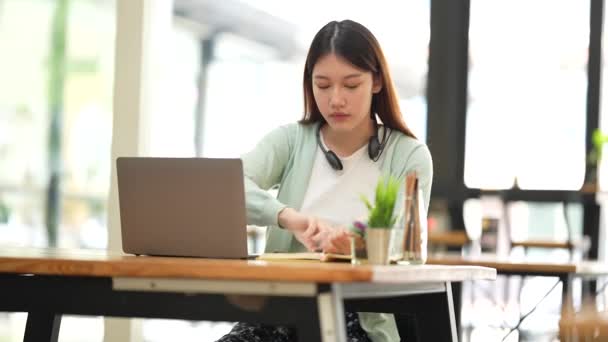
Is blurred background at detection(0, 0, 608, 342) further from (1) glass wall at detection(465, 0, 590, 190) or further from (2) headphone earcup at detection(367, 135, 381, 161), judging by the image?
(2) headphone earcup at detection(367, 135, 381, 161)

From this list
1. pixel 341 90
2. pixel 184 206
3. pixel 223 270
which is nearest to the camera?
pixel 223 270

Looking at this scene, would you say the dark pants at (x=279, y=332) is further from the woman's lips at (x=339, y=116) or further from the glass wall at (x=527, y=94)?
the glass wall at (x=527, y=94)

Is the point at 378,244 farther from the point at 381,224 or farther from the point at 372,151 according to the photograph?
the point at 372,151

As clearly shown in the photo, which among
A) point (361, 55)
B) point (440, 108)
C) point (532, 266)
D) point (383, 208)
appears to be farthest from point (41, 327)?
point (440, 108)

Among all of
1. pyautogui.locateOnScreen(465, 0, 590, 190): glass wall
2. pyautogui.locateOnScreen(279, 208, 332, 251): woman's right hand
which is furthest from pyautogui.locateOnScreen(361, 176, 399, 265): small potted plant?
pyautogui.locateOnScreen(465, 0, 590, 190): glass wall

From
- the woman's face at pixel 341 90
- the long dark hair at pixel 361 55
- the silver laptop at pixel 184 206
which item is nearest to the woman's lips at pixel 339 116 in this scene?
the woman's face at pixel 341 90

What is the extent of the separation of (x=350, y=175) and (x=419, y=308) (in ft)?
1.68

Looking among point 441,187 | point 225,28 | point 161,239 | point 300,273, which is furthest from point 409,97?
point 300,273

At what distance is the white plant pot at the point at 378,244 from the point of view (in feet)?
6.23

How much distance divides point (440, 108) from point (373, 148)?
15.2ft

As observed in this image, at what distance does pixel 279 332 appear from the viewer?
232 cm

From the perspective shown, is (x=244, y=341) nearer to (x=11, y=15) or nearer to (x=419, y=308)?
(x=419, y=308)

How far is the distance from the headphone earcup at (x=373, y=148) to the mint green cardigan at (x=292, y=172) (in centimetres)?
2

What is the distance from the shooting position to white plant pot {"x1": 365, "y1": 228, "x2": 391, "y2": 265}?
190 cm
